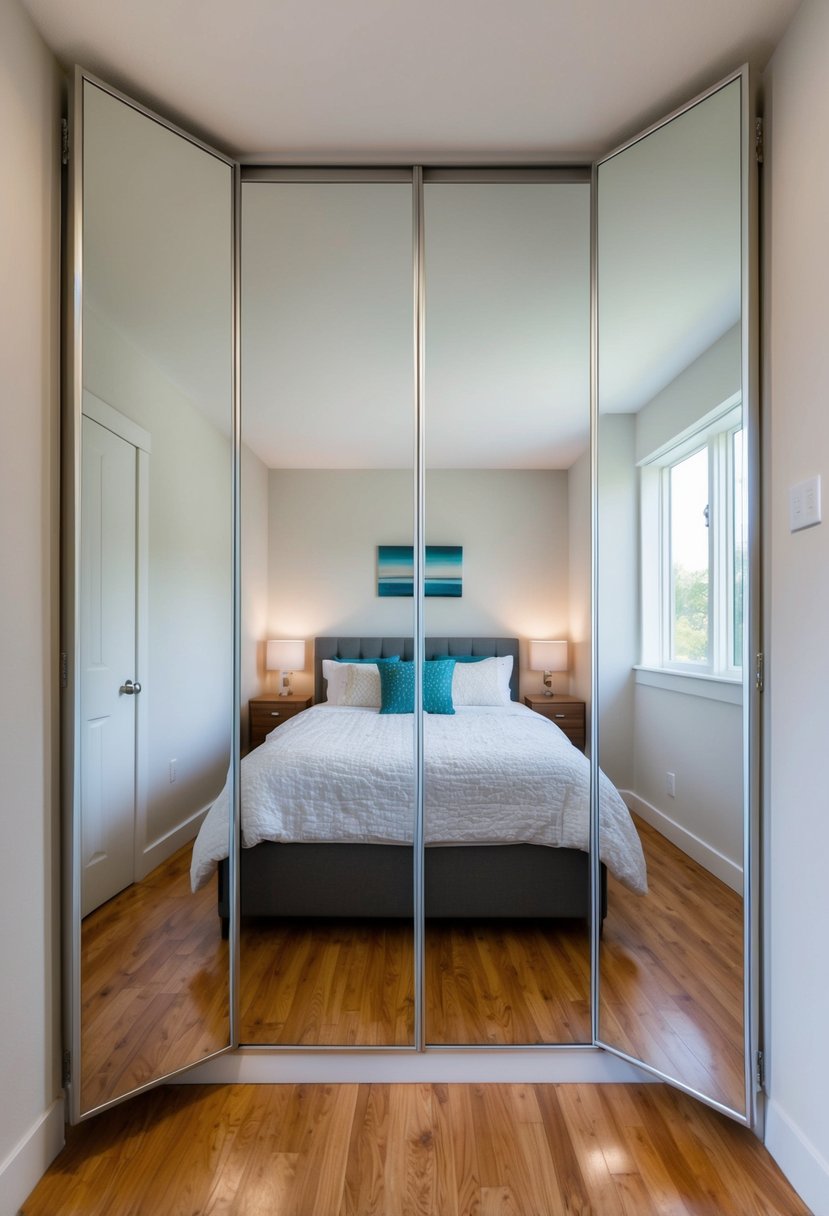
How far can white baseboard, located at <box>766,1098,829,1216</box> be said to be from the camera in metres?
1.43

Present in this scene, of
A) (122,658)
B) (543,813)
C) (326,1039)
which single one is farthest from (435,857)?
(122,658)

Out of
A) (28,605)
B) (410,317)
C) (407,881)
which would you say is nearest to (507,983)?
(407,881)

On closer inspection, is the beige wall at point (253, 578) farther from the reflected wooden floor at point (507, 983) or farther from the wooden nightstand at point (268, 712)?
the reflected wooden floor at point (507, 983)

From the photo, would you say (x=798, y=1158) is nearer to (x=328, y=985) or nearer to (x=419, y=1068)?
(x=419, y=1068)

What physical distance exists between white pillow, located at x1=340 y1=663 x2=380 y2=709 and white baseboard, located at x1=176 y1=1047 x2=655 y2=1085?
994 millimetres

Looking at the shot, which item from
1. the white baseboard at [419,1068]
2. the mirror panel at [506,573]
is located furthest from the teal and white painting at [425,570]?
the white baseboard at [419,1068]

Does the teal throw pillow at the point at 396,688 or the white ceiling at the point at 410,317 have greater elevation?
the white ceiling at the point at 410,317

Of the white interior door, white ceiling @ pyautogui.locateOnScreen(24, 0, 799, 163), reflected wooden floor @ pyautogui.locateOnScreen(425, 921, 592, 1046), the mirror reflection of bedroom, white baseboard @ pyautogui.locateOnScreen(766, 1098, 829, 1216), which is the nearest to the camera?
white baseboard @ pyautogui.locateOnScreen(766, 1098, 829, 1216)

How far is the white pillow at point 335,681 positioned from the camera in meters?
1.99

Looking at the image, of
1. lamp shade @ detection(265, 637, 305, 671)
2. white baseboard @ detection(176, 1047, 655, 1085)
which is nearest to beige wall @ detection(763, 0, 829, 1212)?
white baseboard @ detection(176, 1047, 655, 1085)

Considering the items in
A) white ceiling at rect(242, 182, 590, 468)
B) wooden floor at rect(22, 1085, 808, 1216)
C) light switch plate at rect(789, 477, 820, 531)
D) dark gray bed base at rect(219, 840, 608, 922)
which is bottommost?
wooden floor at rect(22, 1085, 808, 1216)

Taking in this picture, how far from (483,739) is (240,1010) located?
3.45 ft

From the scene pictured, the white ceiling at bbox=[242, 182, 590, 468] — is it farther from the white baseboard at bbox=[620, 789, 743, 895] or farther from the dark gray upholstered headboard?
the white baseboard at bbox=[620, 789, 743, 895]

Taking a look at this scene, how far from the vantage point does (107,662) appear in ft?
5.71
